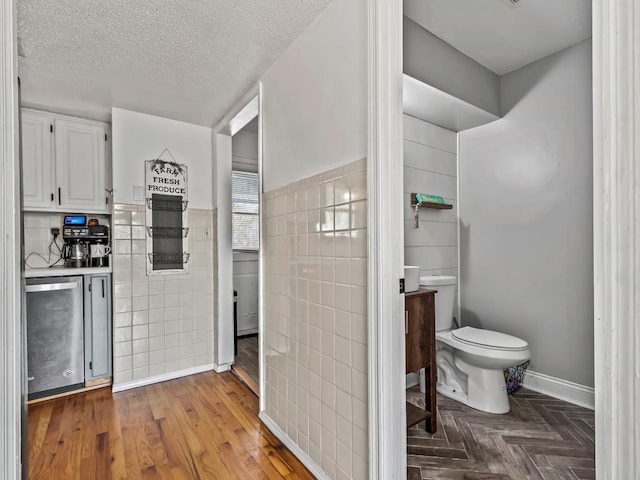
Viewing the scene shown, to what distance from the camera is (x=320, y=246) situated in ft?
5.37

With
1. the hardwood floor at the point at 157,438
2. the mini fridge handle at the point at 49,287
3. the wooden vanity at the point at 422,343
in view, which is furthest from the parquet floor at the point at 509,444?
the mini fridge handle at the point at 49,287

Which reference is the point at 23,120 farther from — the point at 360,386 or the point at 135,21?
the point at 360,386

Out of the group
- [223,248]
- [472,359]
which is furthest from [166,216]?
[472,359]

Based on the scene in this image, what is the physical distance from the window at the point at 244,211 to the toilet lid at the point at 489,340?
2.64 metres

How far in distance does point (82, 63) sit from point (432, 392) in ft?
10.00

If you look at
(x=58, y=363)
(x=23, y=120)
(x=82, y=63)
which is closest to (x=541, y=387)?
(x=58, y=363)

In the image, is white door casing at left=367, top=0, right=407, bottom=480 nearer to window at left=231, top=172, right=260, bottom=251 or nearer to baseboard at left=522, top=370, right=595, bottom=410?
baseboard at left=522, top=370, right=595, bottom=410

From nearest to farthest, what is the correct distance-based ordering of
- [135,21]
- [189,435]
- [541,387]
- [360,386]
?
[360,386] < [135,21] < [189,435] < [541,387]

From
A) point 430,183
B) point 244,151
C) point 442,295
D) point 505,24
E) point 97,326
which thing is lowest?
point 97,326

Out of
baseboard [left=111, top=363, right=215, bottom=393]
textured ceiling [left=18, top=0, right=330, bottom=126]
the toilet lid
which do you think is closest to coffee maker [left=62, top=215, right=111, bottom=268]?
textured ceiling [left=18, top=0, right=330, bottom=126]

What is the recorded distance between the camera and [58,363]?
8.19 ft

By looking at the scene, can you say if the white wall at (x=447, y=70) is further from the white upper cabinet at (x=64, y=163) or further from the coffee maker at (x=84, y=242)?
the coffee maker at (x=84, y=242)

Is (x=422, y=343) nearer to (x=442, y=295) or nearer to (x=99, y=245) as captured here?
(x=442, y=295)

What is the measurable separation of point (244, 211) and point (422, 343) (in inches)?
112
